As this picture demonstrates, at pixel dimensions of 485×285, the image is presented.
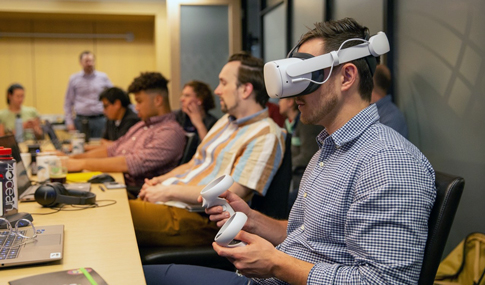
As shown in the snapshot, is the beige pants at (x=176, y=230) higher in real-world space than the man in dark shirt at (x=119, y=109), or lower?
lower

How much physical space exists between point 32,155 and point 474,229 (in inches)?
100

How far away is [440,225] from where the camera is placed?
0.98 m

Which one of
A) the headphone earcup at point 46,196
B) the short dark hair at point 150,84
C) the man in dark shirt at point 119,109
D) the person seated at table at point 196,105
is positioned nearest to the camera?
the headphone earcup at point 46,196

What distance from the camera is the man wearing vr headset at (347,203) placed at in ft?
3.21

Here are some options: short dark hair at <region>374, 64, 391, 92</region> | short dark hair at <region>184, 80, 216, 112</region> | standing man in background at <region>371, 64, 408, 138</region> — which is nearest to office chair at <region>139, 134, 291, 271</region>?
standing man in background at <region>371, 64, 408, 138</region>

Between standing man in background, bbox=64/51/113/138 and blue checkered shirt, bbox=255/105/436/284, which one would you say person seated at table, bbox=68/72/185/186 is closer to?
blue checkered shirt, bbox=255/105/436/284

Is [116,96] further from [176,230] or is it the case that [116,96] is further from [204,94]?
[176,230]

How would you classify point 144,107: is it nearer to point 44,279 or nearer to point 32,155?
point 32,155

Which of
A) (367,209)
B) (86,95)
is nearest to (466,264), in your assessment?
(367,209)

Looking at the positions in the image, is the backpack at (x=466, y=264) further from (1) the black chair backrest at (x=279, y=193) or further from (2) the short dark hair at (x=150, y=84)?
(2) the short dark hair at (x=150, y=84)

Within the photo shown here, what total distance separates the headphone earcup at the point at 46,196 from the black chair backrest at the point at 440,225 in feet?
4.35

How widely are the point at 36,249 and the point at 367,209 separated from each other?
0.81m

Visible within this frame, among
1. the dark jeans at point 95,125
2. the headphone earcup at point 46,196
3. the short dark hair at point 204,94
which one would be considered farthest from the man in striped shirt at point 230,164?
the dark jeans at point 95,125

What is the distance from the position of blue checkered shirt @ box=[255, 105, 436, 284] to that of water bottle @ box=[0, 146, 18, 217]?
84 cm
